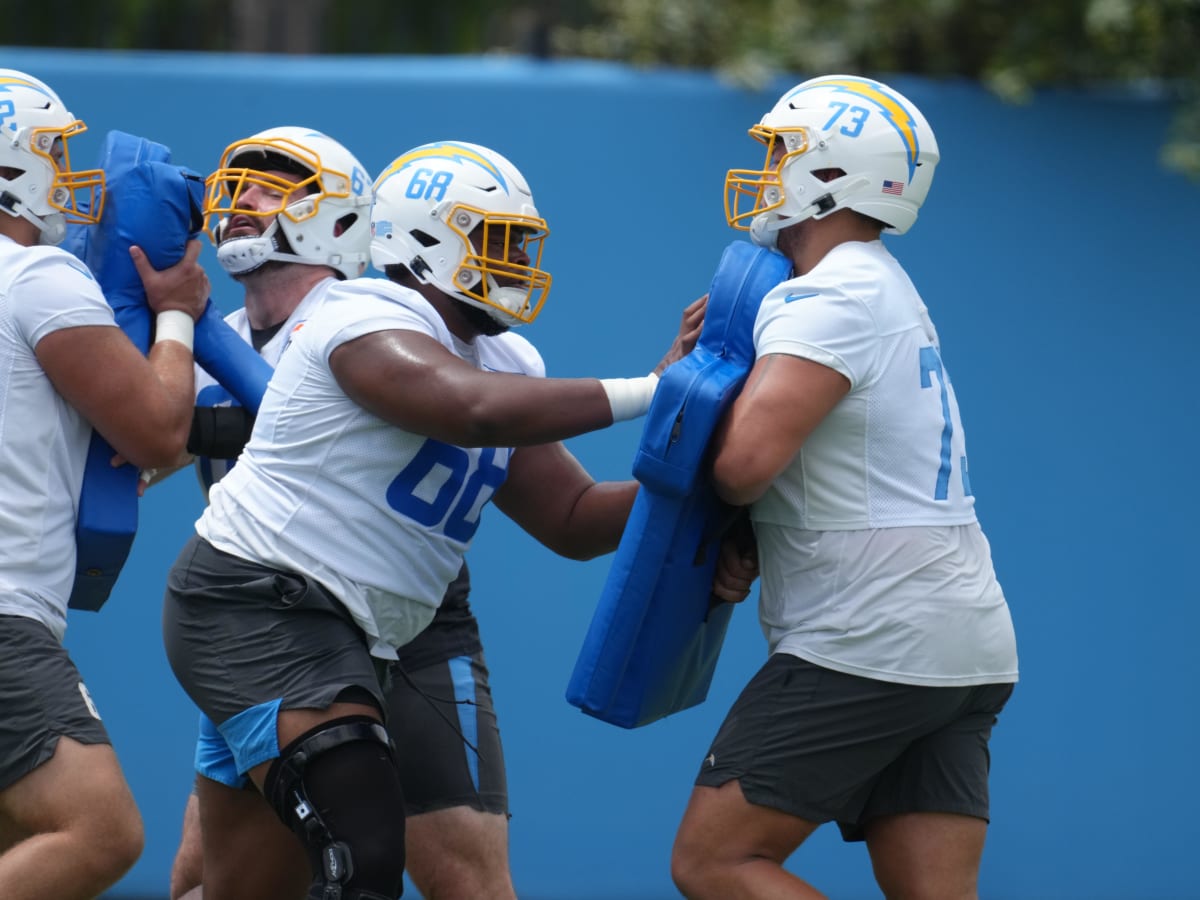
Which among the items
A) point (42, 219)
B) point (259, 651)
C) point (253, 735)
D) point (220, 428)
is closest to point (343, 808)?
point (253, 735)

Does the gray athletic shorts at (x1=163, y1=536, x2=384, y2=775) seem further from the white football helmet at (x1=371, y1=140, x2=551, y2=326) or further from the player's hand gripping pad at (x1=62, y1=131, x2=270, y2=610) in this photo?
the white football helmet at (x1=371, y1=140, x2=551, y2=326)

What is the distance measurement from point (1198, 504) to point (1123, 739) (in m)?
0.78

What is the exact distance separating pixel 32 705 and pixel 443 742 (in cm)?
86

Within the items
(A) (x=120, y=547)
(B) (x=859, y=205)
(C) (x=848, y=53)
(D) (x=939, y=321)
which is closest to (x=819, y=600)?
(B) (x=859, y=205)

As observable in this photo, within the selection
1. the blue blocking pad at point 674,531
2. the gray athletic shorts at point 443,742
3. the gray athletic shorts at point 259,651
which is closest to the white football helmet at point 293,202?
the gray athletic shorts at point 259,651

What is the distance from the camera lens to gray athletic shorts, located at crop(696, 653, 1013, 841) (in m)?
3.04

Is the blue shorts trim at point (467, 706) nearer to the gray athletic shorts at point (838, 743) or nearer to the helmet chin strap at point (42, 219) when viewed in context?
the gray athletic shorts at point (838, 743)

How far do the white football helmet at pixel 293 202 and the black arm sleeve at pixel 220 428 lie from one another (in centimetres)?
38

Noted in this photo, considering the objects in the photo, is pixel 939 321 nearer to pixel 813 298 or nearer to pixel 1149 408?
pixel 1149 408

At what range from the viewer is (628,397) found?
123 inches

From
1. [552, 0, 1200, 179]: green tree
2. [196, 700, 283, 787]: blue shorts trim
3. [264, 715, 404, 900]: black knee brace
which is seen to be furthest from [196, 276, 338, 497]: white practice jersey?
[552, 0, 1200, 179]: green tree

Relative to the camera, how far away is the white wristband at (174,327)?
352cm

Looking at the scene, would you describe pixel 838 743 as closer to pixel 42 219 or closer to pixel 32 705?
pixel 32 705

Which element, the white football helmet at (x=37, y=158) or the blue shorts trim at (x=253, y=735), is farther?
the white football helmet at (x=37, y=158)
